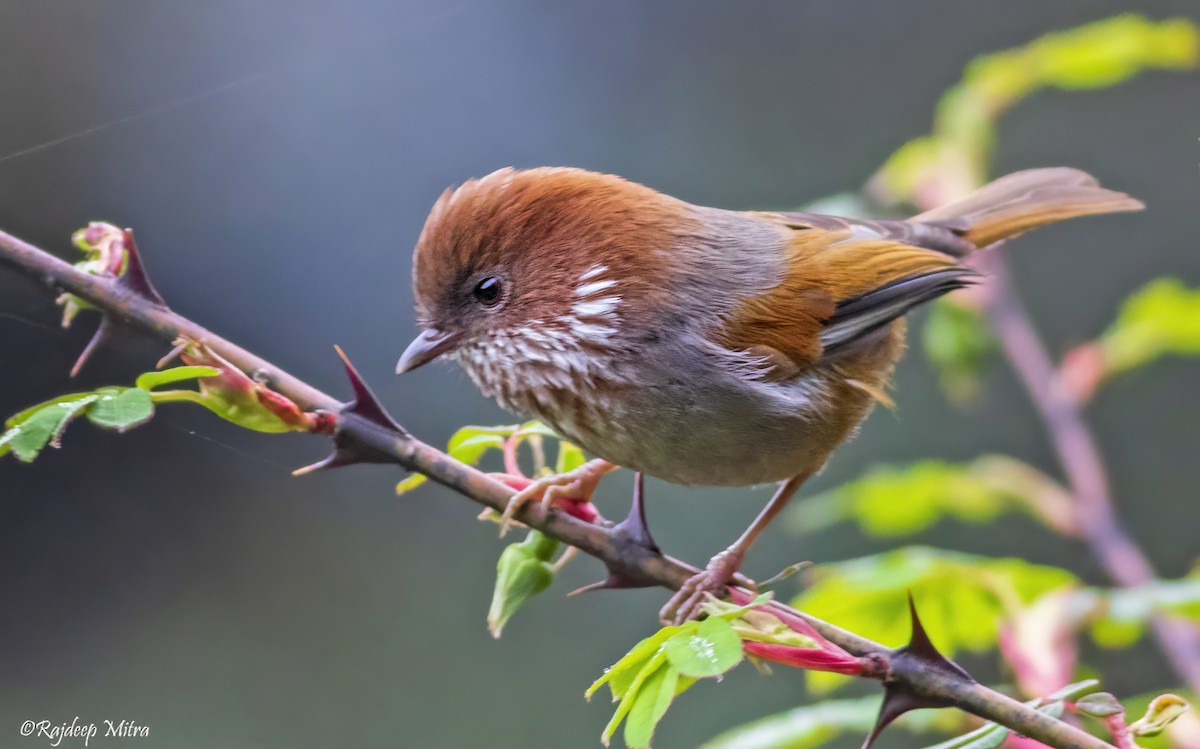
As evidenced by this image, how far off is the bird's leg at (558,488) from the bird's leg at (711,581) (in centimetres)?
33

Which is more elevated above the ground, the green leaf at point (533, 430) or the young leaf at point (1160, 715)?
the green leaf at point (533, 430)

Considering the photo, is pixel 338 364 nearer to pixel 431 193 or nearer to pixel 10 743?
pixel 431 193

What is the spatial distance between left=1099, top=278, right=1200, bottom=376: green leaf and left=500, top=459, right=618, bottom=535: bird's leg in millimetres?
1734

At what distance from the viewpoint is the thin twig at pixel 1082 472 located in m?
2.73

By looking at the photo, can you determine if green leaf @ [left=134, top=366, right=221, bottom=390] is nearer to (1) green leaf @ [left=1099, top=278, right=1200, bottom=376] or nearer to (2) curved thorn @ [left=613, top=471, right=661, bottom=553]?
(2) curved thorn @ [left=613, top=471, right=661, bottom=553]

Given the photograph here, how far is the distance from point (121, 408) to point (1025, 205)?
134 inches

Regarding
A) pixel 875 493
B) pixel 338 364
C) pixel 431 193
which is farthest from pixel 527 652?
pixel 875 493

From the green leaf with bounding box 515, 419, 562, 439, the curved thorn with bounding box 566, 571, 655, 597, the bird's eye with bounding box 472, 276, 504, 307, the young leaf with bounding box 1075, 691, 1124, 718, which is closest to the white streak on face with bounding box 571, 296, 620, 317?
the bird's eye with bounding box 472, 276, 504, 307

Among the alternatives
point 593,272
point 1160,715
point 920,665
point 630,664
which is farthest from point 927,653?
point 593,272

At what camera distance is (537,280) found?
2816mm

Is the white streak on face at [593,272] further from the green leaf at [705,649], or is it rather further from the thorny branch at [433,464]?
the green leaf at [705,649]

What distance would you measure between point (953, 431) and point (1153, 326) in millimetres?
3432

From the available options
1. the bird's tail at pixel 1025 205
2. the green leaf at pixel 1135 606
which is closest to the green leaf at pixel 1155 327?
the bird's tail at pixel 1025 205

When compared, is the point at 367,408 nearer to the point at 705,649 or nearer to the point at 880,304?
the point at 705,649
